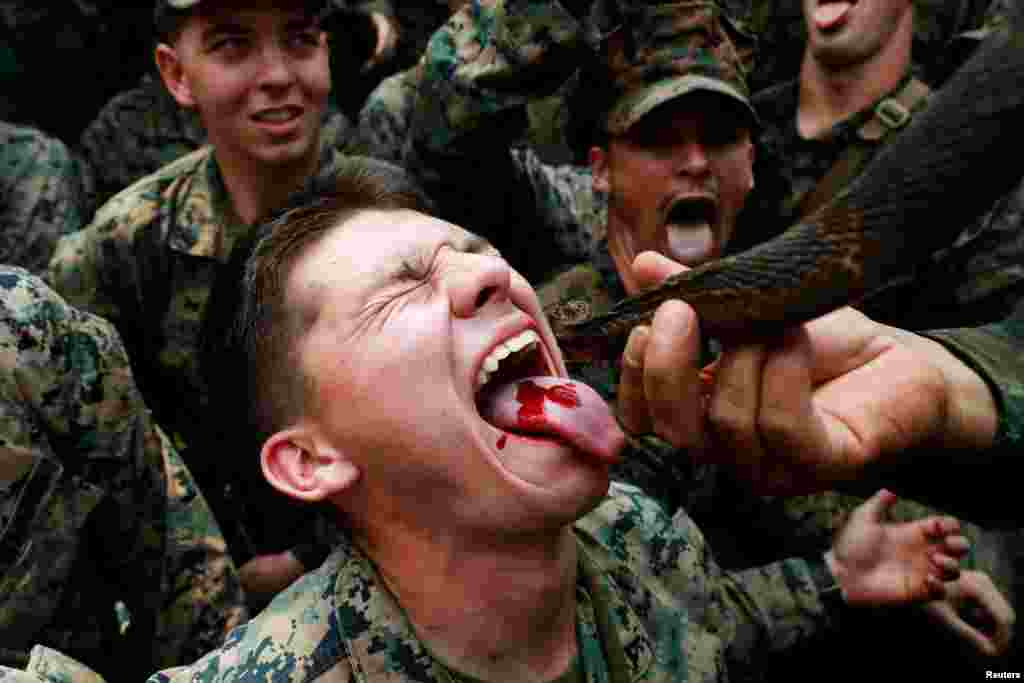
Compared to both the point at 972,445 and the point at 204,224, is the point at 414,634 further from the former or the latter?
the point at 204,224

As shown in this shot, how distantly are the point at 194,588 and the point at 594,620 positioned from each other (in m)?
1.17

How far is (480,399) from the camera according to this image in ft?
7.63

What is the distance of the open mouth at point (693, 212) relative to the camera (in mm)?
3766

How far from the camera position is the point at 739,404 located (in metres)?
2.04

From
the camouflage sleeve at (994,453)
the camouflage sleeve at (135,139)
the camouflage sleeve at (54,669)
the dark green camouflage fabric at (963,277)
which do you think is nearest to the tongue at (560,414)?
the camouflage sleeve at (994,453)

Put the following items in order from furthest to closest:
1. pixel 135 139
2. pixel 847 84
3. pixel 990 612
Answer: pixel 135 139 → pixel 847 84 → pixel 990 612

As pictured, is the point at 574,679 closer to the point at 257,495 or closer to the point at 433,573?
the point at 433,573

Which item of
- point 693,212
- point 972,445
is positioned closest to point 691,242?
point 693,212

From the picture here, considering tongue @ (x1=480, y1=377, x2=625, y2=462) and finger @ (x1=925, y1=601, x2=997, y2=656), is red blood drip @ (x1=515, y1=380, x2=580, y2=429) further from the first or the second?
finger @ (x1=925, y1=601, x2=997, y2=656)

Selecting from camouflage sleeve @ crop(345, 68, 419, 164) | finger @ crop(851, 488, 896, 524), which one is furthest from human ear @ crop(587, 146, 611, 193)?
finger @ crop(851, 488, 896, 524)

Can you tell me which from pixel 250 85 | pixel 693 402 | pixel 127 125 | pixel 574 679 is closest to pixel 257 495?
pixel 250 85

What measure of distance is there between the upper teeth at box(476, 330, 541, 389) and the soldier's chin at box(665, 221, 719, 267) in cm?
160

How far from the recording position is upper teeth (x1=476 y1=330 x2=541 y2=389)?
7.07ft

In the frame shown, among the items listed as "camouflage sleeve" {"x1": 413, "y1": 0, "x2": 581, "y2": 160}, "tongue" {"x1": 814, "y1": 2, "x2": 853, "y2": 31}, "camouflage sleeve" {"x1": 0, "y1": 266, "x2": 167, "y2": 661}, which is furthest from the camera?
"tongue" {"x1": 814, "y1": 2, "x2": 853, "y2": 31}
